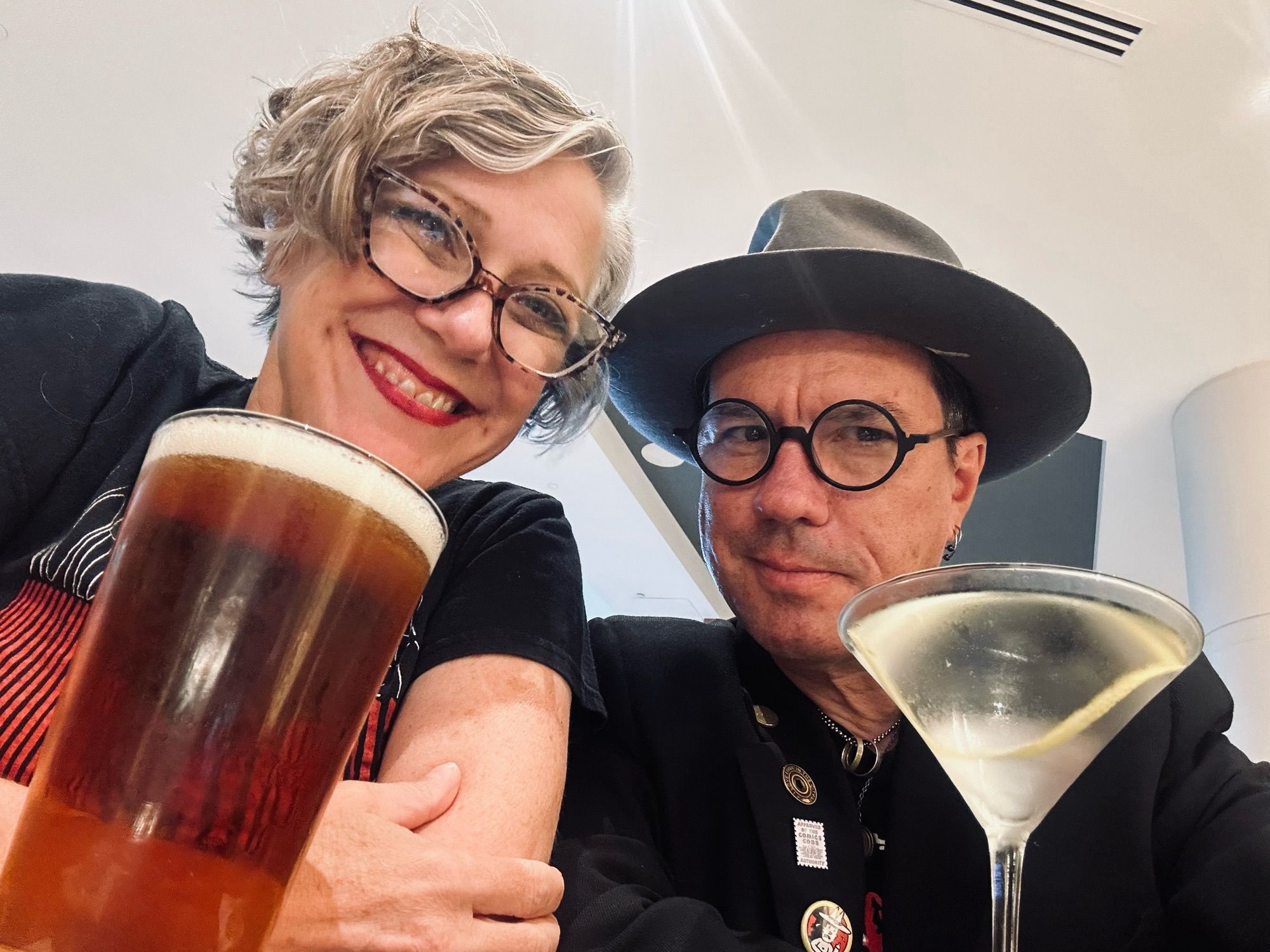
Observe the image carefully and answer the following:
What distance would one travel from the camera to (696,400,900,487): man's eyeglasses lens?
156 centimetres

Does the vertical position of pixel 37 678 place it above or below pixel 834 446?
below

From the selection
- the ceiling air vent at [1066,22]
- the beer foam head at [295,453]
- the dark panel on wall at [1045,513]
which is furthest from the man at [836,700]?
the dark panel on wall at [1045,513]

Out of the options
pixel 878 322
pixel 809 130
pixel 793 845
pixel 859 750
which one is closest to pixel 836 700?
pixel 859 750

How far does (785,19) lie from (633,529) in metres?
3.57

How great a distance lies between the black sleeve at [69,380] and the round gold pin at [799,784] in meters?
1.05

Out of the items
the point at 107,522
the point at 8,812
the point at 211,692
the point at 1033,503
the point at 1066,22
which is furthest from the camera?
the point at 1033,503

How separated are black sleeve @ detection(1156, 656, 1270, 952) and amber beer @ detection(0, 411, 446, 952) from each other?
1.22m

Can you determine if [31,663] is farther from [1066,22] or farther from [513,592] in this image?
[1066,22]

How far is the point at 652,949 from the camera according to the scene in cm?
97

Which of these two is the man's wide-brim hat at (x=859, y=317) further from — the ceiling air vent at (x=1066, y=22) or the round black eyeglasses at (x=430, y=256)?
the ceiling air vent at (x=1066, y=22)

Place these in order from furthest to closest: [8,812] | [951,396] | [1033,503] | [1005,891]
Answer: [1033,503] < [951,396] < [1005,891] < [8,812]

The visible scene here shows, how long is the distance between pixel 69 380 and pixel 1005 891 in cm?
120

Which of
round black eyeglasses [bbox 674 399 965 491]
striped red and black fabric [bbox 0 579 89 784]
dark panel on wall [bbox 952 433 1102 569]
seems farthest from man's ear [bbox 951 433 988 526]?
dark panel on wall [bbox 952 433 1102 569]

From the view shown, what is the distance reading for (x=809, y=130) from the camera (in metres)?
3.63
